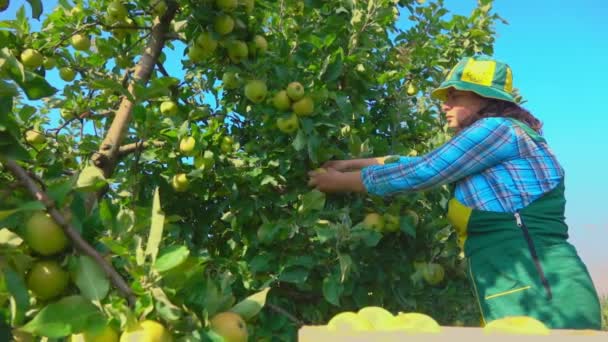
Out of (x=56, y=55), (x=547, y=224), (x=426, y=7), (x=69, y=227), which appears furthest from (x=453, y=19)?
(x=69, y=227)

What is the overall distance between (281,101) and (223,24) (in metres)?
0.41

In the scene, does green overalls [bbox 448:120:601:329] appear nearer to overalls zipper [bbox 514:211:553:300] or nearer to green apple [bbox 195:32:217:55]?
overalls zipper [bbox 514:211:553:300]

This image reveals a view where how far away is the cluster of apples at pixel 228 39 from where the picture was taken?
231 centimetres

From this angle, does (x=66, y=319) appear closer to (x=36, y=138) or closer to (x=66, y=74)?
(x=36, y=138)

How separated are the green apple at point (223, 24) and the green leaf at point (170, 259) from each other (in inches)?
60.5

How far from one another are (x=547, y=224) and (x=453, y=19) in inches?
95.5

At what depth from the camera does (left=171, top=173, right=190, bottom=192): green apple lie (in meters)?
2.61

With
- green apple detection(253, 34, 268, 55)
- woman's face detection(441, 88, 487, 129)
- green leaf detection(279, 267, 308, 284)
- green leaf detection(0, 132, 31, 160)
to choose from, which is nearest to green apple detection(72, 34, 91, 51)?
green apple detection(253, 34, 268, 55)

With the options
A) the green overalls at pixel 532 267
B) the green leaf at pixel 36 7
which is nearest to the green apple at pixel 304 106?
the green overalls at pixel 532 267

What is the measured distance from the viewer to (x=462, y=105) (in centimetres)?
227

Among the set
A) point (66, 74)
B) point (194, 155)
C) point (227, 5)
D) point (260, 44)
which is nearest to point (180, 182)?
point (194, 155)

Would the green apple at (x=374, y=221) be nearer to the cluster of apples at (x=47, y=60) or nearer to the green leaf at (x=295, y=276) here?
the green leaf at (x=295, y=276)

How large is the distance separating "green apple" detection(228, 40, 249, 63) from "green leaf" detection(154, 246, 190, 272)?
1559 mm

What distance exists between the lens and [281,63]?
2.49 meters
